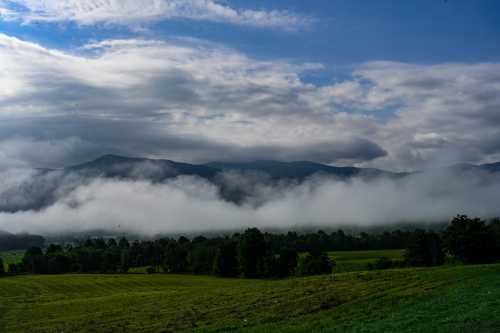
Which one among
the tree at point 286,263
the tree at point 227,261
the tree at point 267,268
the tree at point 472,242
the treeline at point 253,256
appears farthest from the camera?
the tree at point 227,261

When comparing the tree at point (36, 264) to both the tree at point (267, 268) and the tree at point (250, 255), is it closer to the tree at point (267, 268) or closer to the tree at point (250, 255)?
the tree at point (250, 255)

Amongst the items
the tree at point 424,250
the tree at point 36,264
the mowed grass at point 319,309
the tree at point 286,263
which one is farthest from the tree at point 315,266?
the tree at point 36,264

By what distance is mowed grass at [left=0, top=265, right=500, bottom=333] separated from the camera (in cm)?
2988

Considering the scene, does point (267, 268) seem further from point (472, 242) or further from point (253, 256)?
point (472, 242)

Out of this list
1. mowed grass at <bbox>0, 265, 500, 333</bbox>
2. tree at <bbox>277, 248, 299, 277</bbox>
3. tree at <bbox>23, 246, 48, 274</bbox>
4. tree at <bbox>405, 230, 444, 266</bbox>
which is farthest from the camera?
tree at <bbox>23, 246, 48, 274</bbox>

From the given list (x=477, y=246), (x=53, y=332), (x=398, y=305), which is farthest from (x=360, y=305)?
(x=477, y=246)

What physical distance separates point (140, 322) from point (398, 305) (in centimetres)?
1914

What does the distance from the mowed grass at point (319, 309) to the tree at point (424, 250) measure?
55689mm

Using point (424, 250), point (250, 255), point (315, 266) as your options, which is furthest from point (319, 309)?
point (250, 255)

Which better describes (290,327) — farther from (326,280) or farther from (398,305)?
(326,280)

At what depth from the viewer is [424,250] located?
353 feet

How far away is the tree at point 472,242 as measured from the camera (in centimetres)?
7469

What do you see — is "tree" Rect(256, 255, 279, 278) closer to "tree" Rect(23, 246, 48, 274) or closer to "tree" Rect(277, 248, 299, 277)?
"tree" Rect(277, 248, 299, 277)

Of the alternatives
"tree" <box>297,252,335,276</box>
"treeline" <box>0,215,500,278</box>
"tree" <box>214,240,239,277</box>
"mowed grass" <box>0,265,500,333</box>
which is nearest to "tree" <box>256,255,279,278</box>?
"treeline" <box>0,215,500,278</box>
